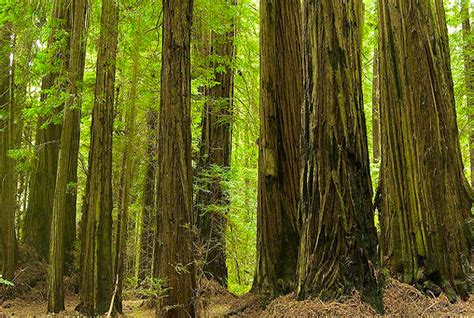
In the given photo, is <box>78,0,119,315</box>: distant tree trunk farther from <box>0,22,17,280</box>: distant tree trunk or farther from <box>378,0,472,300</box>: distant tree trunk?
<box>378,0,472,300</box>: distant tree trunk

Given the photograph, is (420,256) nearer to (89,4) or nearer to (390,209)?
(390,209)

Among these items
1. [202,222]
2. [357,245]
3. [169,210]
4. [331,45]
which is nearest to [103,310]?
[202,222]

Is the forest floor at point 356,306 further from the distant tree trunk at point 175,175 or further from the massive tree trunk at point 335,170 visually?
the distant tree trunk at point 175,175

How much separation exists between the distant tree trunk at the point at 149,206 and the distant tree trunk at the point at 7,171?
298 centimetres

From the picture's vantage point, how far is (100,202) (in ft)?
26.6

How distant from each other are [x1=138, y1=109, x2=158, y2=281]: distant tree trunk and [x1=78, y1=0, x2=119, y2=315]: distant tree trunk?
74.4 inches

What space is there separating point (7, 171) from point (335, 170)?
29.9ft

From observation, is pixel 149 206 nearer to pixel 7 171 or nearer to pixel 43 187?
pixel 43 187

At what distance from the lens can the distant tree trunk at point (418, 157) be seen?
598 cm

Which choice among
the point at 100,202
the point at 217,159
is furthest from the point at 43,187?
the point at 217,159

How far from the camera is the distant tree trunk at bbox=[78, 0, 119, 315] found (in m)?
7.96

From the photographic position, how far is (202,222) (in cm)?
A: 986

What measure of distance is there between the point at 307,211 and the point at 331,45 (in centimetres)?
189

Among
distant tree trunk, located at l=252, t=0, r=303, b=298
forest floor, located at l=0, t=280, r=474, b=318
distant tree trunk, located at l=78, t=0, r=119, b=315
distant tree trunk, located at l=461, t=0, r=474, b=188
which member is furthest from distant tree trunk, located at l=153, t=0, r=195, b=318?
distant tree trunk, located at l=461, t=0, r=474, b=188
